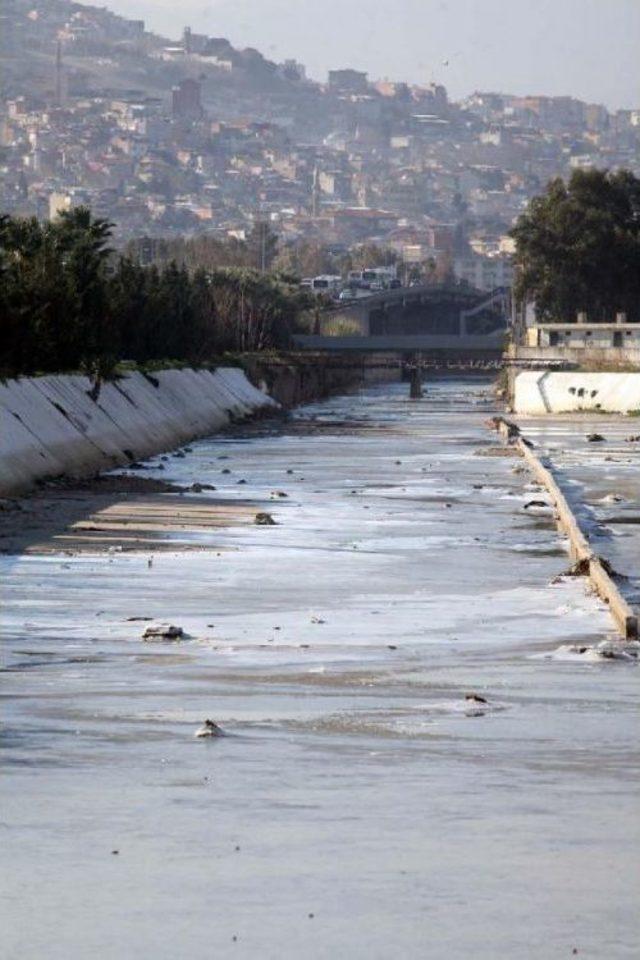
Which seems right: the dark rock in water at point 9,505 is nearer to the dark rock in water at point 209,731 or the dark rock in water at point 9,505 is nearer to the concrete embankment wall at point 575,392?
the dark rock in water at point 209,731

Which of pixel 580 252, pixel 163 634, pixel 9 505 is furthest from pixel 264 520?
pixel 580 252

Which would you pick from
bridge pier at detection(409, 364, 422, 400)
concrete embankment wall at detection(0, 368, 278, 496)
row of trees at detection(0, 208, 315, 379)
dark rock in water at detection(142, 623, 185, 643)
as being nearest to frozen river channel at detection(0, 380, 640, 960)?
dark rock in water at detection(142, 623, 185, 643)

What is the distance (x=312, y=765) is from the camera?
575 inches

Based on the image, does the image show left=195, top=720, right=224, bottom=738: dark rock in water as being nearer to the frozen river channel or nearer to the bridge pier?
the frozen river channel

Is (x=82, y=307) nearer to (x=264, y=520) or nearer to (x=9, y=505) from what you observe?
(x=9, y=505)

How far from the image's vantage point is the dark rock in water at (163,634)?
21.3m

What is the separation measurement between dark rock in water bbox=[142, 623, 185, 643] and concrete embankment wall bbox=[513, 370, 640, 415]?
3494 inches

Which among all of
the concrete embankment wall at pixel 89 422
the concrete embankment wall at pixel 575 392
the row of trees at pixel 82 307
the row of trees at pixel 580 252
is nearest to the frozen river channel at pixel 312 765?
the concrete embankment wall at pixel 89 422

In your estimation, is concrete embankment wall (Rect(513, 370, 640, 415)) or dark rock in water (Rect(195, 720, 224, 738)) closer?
dark rock in water (Rect(195, 720, 224, 738))

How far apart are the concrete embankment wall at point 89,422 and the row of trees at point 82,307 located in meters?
1.11

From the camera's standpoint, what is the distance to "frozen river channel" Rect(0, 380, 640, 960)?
Answer: 10.8m

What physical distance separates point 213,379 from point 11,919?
93.2 metres

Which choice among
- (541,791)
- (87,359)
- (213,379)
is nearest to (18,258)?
(87,359)

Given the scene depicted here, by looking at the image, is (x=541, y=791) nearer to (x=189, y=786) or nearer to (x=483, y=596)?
(x=189, y=786)
